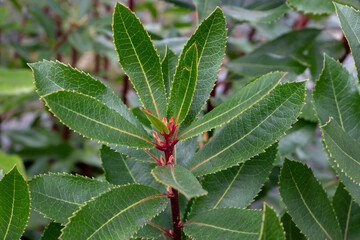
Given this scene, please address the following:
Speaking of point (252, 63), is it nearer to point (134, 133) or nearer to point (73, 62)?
point (134, 133)

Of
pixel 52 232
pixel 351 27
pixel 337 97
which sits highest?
pixel 351 27

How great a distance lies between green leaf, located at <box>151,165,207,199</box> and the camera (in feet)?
1.40

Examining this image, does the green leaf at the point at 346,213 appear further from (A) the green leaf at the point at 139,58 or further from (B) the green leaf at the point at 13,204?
(B) the green leaf at the point at 13,204

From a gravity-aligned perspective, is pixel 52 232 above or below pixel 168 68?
below

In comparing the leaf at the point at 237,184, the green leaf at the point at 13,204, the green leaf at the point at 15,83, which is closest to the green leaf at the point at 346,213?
the leaf at the point at 237,184

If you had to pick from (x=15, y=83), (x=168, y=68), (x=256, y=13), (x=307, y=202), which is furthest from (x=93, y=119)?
(x=15, y=83)

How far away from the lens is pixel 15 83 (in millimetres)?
1385

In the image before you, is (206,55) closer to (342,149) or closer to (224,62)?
(342,149)

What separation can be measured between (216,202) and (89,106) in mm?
244

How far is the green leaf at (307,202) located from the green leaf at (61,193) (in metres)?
0.26

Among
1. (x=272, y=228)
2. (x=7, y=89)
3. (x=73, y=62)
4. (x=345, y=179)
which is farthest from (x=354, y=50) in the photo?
(x=73, y=62)

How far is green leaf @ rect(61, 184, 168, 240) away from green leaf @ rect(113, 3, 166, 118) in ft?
0.40

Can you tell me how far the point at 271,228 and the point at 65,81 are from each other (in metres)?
0.33

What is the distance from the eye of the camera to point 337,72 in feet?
2.04
